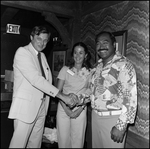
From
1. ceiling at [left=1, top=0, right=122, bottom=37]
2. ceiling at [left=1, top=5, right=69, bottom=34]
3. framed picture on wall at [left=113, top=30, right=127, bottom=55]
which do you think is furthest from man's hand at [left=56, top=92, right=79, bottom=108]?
ceiling at [left=1, top=5, right=69, bottom=34]

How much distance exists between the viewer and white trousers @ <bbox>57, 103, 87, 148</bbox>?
7.57ft

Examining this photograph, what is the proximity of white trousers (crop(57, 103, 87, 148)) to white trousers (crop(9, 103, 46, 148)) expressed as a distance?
26cm

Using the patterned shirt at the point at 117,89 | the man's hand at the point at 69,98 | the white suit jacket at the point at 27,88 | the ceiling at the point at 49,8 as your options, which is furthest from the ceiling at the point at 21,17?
the patterned shirt at the point at 117,89

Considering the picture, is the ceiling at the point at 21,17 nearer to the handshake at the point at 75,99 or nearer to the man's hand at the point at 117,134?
the handshake at the point at 75,99

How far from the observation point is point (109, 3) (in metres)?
2.78

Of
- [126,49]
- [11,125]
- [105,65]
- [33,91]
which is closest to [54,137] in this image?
[11,125]

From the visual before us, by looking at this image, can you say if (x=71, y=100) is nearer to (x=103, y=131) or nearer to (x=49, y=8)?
(x=103, y=131)

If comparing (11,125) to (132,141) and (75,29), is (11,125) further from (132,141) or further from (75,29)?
(75,29)

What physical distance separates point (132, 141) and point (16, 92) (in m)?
1.67

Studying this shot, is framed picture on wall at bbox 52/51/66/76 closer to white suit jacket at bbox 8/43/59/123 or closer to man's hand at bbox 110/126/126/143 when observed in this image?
white suit jacket at bbox 8/43/59/123

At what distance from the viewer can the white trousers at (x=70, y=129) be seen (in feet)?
7.57

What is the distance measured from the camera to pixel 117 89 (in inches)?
67.2

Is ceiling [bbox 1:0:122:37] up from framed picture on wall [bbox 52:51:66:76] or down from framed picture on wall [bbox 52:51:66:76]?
up

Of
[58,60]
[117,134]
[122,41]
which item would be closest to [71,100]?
[117,134]
